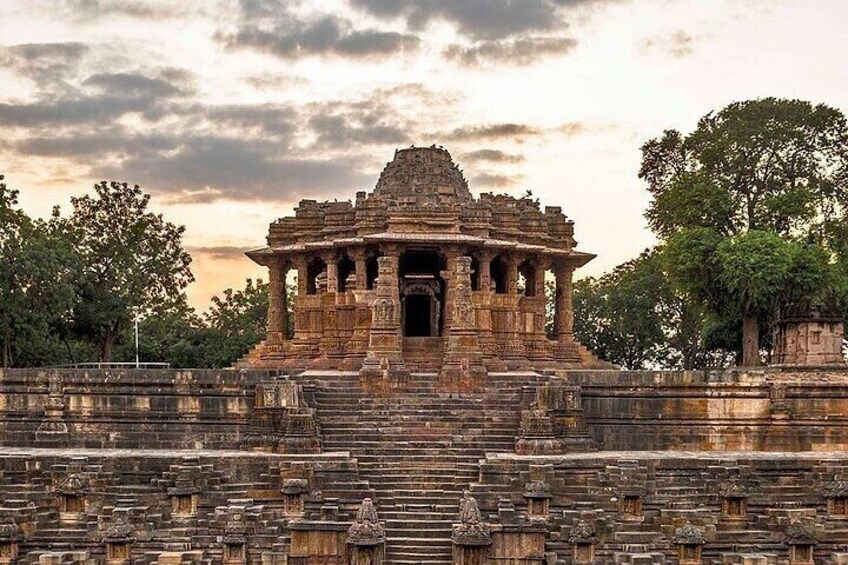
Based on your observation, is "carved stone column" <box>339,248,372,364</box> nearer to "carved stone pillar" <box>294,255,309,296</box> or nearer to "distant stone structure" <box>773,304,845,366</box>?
"carved stone pillar" <box>294,255,309,296</box>

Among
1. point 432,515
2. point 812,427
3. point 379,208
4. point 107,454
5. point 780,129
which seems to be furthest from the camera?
point 780,129

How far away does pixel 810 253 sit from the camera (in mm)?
25938

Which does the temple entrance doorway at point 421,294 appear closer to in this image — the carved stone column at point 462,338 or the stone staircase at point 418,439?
the carved stone column at point 462,338

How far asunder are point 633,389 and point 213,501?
7.74m

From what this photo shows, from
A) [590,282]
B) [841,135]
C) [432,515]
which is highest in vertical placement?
[841,135]

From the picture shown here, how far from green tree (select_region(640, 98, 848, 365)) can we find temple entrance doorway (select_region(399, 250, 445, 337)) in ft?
20.2

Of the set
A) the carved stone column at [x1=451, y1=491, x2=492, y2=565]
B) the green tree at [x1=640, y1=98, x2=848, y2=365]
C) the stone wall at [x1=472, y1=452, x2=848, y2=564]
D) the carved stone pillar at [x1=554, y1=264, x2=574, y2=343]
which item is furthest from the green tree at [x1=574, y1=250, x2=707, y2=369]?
the carved stone column at [x1=451, y1=491, x2=492, y2=565]

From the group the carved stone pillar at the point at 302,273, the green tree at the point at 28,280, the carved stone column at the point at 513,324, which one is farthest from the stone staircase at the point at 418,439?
the green tree at the point at 28,280

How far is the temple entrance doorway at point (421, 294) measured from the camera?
84.6 ft

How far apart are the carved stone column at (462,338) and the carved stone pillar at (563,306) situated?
4.32 m

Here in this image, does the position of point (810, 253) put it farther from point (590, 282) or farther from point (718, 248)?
point (590, 282)

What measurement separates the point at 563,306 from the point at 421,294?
3.42 meters

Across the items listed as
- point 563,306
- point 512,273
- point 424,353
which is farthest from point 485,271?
point 563,306

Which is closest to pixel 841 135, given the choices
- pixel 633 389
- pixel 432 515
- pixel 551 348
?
pixel 551 348
